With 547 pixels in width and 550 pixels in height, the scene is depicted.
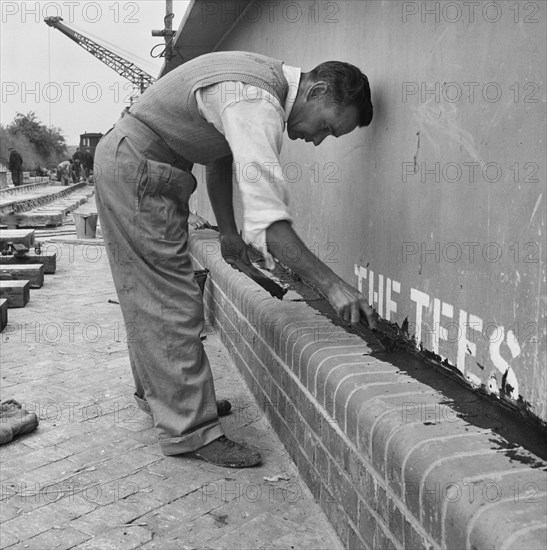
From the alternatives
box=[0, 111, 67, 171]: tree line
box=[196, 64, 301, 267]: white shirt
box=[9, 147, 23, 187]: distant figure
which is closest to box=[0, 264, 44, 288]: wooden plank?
box=[196, 64, 301, 267]: white shirt

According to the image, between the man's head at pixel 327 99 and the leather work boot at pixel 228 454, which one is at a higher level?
the man's head at pixel 327 99

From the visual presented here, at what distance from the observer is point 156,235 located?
9.84 ft

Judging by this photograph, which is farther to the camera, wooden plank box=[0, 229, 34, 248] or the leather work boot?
wooden plank box=[0, 229, 34, 248]

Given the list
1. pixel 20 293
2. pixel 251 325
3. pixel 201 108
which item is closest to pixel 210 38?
pixel 20 293

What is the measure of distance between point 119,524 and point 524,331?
153 centimetres

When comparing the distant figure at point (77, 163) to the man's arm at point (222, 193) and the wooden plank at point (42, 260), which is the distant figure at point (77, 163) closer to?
the wooden plank at point (42, 260)

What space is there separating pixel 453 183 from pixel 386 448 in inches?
37.9

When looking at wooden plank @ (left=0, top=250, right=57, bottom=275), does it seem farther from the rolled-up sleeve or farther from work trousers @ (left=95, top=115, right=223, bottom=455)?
the rolled-up sleeve

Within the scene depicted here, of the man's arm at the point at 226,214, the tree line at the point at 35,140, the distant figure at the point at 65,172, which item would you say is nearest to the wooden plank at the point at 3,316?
the man's arm at the point at 226,214

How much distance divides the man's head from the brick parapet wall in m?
0.82

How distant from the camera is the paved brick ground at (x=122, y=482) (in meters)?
2.41

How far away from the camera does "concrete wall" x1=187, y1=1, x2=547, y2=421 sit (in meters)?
1.95

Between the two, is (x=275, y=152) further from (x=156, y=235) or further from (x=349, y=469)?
(x=349, y=469)

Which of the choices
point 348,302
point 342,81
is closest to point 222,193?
point 342,81
